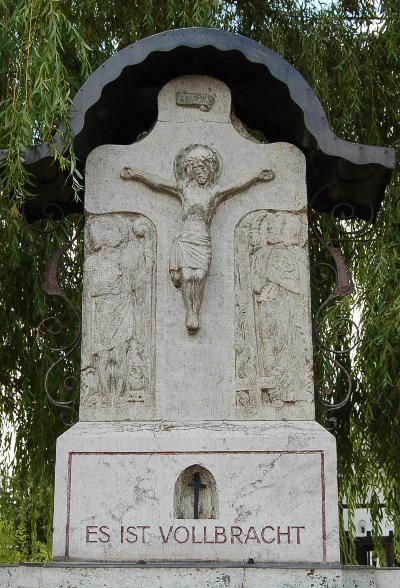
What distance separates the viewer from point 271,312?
246 inches

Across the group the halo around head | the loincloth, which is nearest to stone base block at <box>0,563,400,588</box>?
the loincloth

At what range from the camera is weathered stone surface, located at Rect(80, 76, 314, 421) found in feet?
19.9

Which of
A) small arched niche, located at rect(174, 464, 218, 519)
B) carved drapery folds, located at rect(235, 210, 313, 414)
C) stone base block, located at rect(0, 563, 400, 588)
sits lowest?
stone base block, located at rect(0, 563, 400, 588)

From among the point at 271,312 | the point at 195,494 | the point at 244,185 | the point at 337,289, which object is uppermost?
the point at 244,185

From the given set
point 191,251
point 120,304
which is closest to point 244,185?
point 191,251

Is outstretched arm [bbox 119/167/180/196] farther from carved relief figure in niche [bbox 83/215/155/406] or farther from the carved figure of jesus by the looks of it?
carved relief figure in niche [bbox 83/215/155/406]

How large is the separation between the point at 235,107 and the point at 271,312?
1604mm

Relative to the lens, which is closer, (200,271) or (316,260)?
(200,271)

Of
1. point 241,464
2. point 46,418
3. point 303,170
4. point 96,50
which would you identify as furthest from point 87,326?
point 96,50

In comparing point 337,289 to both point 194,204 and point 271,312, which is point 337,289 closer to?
point 271,312

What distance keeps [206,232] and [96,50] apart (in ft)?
10.1

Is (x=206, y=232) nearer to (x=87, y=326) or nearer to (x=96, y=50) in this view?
(x=87, y=326)

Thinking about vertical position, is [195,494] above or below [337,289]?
below

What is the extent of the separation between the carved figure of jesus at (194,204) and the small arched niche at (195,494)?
82cm
